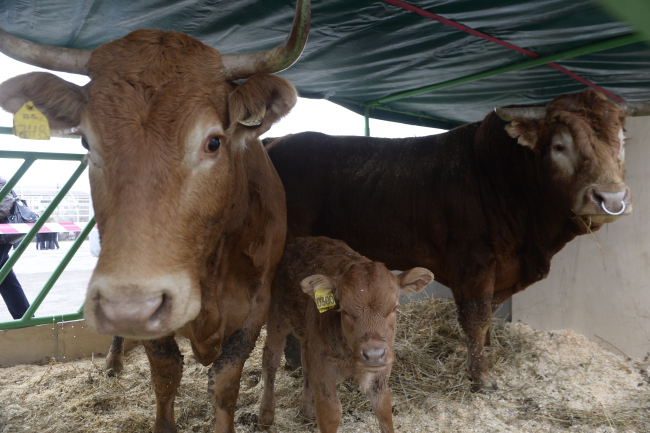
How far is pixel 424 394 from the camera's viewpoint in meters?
3.77

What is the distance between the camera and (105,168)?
1752 mm

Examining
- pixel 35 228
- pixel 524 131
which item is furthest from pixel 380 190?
pixel 35 228

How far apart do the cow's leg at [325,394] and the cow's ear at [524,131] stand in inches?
96.1


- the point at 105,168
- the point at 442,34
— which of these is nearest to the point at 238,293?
the point at 105,168

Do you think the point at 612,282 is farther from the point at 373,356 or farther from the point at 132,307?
the point at 132,307

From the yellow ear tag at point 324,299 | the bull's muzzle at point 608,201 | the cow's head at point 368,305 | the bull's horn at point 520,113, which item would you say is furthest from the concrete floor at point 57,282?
the bull's muzzle at point 608,201

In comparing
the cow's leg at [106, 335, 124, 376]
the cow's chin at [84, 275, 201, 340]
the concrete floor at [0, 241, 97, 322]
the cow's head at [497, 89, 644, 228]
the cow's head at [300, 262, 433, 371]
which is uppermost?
the cow's head at [497, 89, 644, 228]

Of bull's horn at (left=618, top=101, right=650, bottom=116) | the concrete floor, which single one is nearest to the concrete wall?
bull's horn at (left=618, top=101, right=650, bottom=116)

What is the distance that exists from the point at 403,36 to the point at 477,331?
9.06ft

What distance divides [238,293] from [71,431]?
1896mm

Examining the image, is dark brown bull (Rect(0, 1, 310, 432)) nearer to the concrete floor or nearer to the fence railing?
the fence railing

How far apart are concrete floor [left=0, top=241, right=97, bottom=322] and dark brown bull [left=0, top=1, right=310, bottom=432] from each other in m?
3.33

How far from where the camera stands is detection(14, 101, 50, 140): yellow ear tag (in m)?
1.96

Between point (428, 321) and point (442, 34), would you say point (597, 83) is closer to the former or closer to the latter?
point (442, 34)
